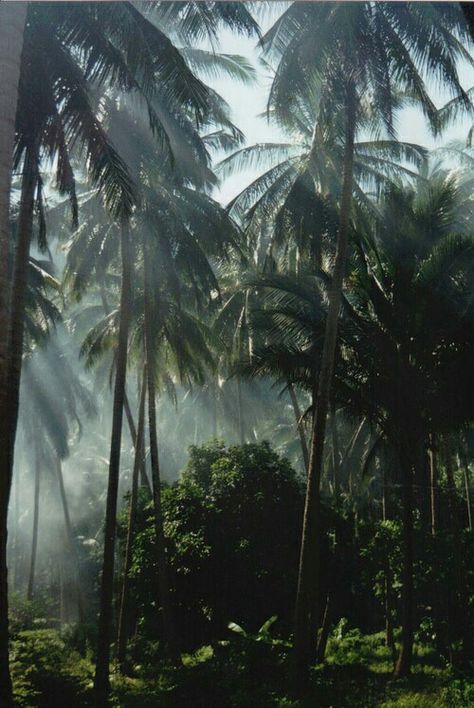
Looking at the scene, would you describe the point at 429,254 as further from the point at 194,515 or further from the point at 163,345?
the point at 163,345

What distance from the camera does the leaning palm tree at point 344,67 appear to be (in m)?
Answer: 10.8

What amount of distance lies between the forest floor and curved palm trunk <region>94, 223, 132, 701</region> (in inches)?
14.5

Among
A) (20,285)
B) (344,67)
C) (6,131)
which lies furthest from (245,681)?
(344,67)

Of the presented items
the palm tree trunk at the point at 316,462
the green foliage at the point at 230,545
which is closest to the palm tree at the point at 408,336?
the palm tree trunk at the point at 316,462

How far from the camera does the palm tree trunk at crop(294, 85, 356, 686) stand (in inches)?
410

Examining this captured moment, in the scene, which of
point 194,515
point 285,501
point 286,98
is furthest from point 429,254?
point 194,515

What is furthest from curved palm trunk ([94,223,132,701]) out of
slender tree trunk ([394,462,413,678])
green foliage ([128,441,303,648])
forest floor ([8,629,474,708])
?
slender tree trunk ([394,462,413,678])

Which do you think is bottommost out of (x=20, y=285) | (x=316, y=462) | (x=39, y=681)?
(x=39, y=681)

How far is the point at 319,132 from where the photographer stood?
14.8 metres

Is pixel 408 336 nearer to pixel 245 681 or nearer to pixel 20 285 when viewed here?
pixel 20 285

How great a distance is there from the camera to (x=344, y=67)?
1154 centimetres

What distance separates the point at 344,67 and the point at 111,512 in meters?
9.13

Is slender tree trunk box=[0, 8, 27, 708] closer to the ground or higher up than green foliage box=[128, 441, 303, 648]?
higher up

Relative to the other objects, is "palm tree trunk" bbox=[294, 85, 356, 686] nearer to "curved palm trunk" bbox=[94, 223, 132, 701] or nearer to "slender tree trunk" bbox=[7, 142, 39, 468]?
"curved palm trunk" bbox=[94, 223, 132, 701]
